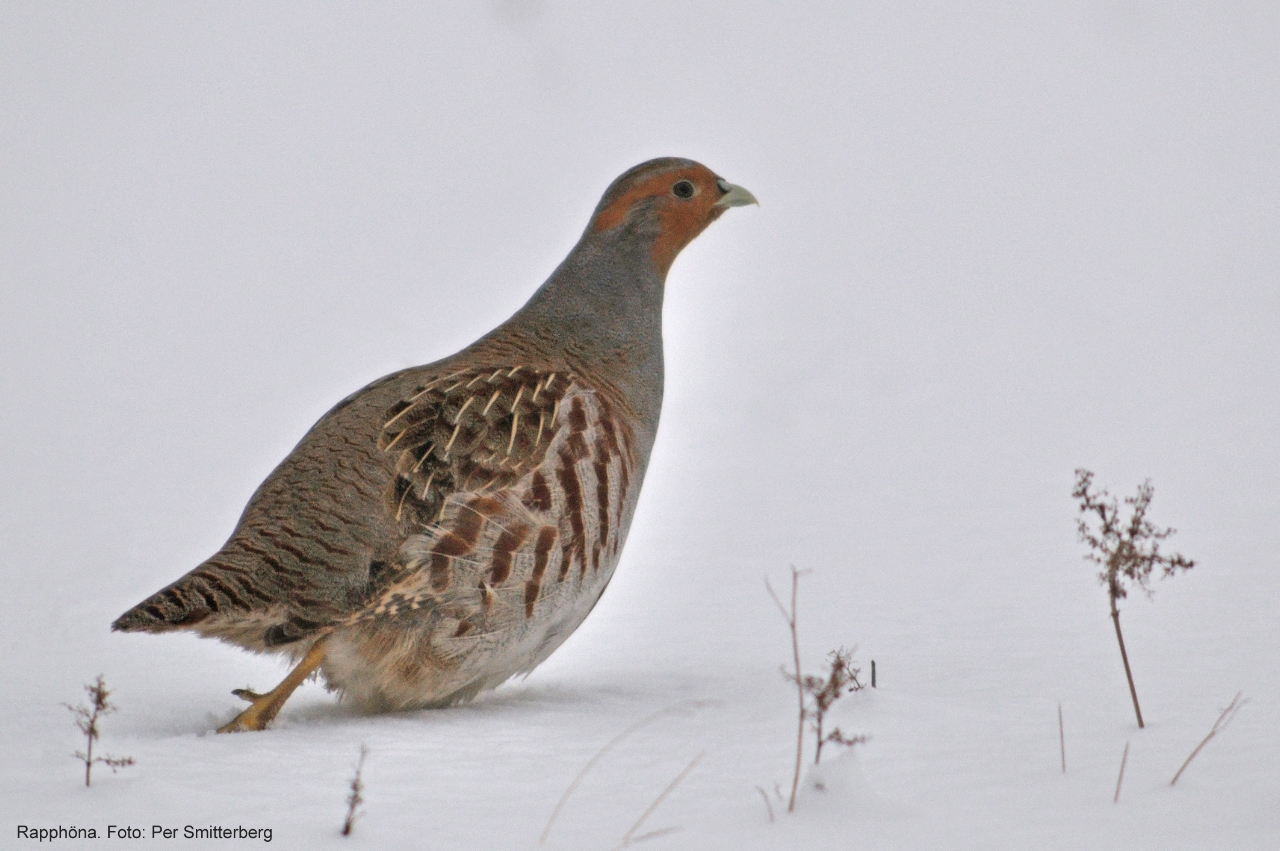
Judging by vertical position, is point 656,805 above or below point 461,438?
below

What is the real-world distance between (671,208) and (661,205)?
0.04 meters

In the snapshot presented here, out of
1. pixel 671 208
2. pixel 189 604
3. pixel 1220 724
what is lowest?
pixel 1220 724

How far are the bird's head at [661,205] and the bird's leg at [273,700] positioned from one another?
1.69 m

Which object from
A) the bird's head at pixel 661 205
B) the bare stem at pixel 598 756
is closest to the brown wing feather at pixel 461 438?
the bare stem at pixel 598 756

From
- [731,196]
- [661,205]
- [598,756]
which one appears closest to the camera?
[598,756]

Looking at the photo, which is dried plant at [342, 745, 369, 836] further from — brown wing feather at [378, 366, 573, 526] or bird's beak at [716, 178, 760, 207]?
bird's beak at [716, 178, 760, 207]

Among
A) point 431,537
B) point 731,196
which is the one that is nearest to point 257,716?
point 431,537

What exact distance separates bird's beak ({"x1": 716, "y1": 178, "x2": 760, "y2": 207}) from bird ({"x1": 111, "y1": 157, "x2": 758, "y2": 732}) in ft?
2.88

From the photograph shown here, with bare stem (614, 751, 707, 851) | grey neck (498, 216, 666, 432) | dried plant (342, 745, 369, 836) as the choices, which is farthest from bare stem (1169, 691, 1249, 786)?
grey neck (498, 216, 666, 432)

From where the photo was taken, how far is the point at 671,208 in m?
3.99

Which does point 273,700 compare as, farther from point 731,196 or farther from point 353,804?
point 731,196

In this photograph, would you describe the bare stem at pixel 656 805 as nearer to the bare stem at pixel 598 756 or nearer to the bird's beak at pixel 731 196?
the bare stem at pixel 598 756

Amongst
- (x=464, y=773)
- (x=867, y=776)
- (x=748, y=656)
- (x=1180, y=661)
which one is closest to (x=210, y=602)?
(x=464, y=773)

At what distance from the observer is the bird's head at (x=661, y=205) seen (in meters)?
3.95
